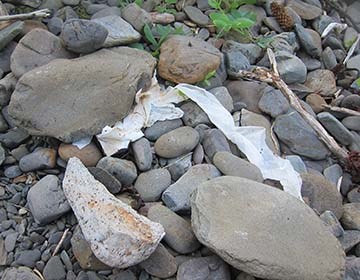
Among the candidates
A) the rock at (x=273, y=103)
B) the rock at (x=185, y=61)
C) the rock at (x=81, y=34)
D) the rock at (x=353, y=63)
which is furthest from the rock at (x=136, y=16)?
the rock at (x=353, y=63)

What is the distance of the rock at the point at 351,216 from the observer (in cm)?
185

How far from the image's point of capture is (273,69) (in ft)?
7.41

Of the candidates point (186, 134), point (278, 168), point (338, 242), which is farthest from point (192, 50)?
point (338, 242)

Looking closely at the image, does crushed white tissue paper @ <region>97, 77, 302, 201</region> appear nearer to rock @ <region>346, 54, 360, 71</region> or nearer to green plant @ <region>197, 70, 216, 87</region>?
green plant @ <region>197, 70, 216, 87</region>

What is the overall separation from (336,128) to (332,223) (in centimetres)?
52

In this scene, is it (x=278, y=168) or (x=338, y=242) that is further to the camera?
(x=278, y=168)

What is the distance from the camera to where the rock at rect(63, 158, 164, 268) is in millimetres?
1498

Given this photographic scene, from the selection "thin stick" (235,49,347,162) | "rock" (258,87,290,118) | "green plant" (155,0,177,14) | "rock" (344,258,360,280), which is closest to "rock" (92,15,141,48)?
"green plant" (155,0,177,14)

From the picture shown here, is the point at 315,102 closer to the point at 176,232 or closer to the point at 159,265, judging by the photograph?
the point at 176,232

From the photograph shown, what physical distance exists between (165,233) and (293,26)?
1.40 m

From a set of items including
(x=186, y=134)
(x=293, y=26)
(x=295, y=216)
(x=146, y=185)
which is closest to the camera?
(x=295, y=216)

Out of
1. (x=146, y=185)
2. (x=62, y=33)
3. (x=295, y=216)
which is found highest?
(x=62, y=33)

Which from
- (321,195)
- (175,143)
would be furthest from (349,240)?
(175,143)

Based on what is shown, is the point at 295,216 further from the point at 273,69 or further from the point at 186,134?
the point at 273,69
